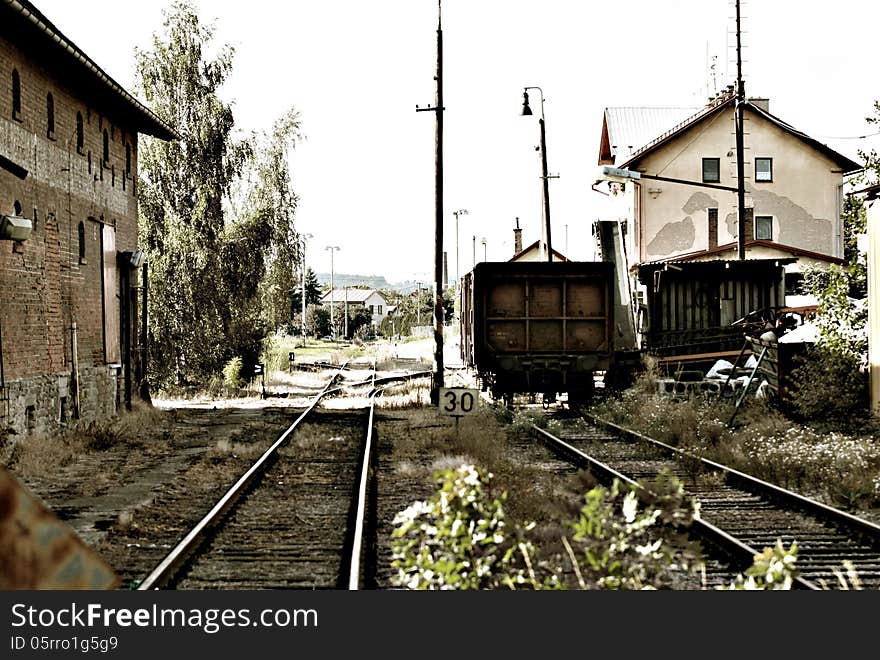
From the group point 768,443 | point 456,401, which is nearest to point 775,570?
point 768,443

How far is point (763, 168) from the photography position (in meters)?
48.6

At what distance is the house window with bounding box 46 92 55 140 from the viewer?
62.8ft

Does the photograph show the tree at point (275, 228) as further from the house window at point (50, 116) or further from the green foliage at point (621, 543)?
the green foliage at point (621, 543)

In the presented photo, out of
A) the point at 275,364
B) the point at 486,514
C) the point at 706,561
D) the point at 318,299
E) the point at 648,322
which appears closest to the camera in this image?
the point at 486,514

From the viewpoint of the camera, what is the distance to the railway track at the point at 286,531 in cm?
808

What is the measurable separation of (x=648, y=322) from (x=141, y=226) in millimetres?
16643

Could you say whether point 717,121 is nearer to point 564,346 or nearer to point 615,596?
point 564,346

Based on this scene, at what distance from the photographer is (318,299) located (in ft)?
481

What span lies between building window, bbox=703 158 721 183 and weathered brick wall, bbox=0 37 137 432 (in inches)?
1186

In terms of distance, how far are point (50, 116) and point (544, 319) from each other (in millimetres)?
10102

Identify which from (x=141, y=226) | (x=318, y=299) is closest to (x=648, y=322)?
(x=141, y=226)

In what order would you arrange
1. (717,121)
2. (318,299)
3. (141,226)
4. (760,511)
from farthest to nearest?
(318,299) → (717,121) → (141,226) → (760,511)

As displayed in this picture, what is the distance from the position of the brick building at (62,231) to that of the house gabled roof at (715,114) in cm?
2599

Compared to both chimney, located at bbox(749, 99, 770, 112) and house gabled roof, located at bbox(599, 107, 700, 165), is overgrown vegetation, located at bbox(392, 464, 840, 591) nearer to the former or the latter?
house gabled roof, located at bbox(599, 107, 700, 165)
